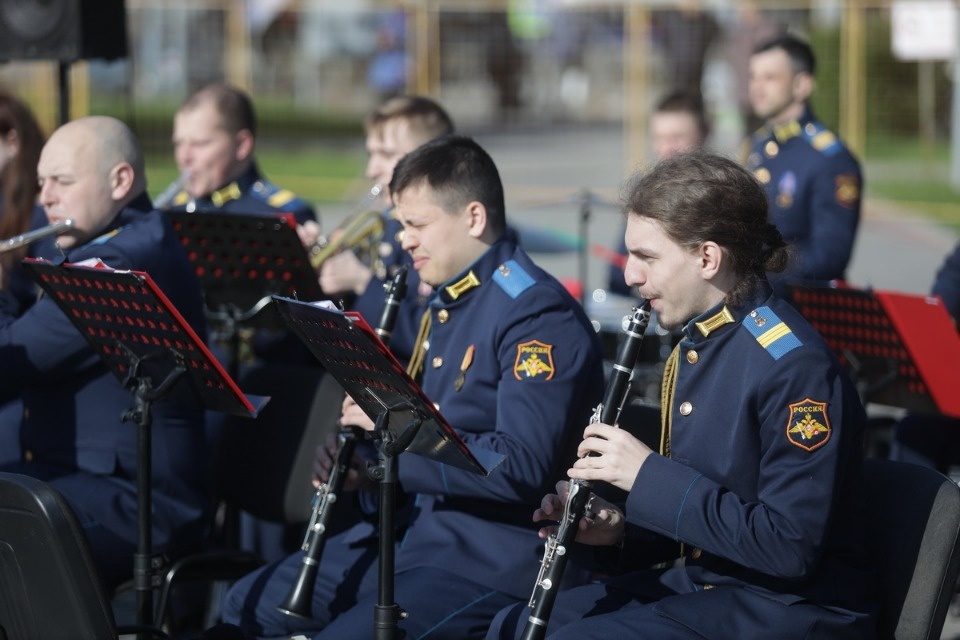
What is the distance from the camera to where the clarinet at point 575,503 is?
2.76 metres

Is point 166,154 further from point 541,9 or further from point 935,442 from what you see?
point 935,442

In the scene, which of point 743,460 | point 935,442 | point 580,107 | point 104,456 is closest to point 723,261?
point 743,460

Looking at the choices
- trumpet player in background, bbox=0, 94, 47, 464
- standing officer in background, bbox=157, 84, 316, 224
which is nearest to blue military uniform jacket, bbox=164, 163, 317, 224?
standing officer in background, bbox=157, 84, 316, 224

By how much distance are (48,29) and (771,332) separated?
3.74 metres

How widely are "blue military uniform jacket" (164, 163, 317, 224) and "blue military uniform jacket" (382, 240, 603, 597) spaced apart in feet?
7.68

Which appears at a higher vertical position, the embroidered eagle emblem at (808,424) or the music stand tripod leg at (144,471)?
the embroidered eagle emblem at (808,424)

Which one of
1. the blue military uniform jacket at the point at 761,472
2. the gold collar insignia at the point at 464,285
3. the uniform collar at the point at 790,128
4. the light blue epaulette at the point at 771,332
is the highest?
the uniform collar at the point at 790,128

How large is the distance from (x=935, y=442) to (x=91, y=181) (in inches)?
112

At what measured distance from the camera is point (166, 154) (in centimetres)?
1542

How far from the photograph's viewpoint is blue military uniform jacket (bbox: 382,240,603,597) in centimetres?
318

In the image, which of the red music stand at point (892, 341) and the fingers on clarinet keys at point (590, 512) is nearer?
the fingers on clarinet keys at point (590, 512)

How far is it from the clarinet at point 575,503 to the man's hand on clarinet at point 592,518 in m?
0.04

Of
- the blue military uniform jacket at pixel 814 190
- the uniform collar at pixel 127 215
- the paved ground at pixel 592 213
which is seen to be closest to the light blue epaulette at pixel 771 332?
the uniform collar at pixel 127 215

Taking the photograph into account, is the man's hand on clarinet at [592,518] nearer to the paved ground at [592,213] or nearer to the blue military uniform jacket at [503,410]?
the blue military uniform jacket at [503,410]
